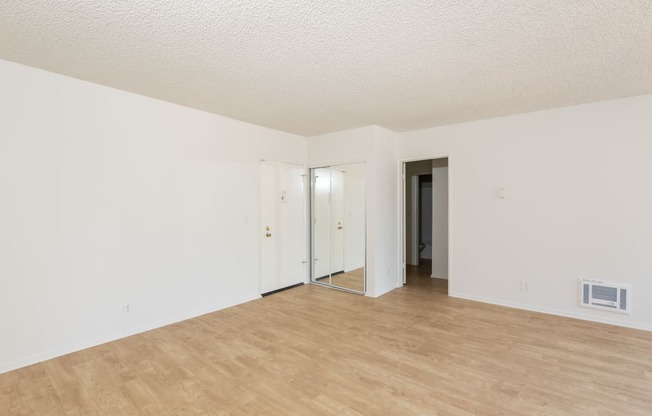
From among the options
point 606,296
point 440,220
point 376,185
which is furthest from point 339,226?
point 606,296

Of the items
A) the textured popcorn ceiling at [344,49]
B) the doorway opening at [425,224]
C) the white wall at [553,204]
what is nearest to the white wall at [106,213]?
the textured popcorn ceiling at [344,49]

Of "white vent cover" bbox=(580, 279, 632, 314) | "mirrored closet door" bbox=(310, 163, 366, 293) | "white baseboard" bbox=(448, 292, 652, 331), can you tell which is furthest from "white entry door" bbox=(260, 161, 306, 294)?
"white vent cover" bbox=(580, 279, 632, 314)

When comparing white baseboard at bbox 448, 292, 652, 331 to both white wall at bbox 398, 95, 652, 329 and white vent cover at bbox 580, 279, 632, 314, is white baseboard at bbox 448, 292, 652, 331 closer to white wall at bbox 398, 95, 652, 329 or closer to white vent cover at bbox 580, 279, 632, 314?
white wall at bbox 398, 95, 652, 329

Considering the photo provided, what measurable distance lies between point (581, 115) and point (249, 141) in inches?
168

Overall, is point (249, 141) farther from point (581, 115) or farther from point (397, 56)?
point (581, 115)

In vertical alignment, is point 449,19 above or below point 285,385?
above

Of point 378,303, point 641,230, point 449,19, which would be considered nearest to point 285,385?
point 378,303

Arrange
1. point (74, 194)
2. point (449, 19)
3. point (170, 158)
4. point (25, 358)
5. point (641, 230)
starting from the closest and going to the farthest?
point (449, 19) < point (25, 358) < point (74, 194) < point (641, 230) < point (170, 158)

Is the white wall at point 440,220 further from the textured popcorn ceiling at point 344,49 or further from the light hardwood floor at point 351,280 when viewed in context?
the textured popcorn ceiling at point 344,49

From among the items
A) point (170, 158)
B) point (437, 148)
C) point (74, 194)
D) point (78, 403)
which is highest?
point (437, 148)

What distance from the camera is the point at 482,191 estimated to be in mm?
4375

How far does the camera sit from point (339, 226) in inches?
209

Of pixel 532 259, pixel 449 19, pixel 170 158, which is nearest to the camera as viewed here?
pixel 449 19

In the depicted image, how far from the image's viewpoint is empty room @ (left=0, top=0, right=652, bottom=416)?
2.14m
